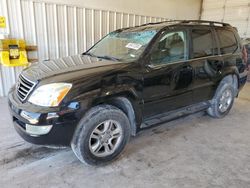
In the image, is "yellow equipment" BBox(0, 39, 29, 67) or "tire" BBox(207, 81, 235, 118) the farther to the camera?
"yellow equipment" BBox(0, 39, 29, 67)

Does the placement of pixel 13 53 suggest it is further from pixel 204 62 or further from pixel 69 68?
pixel 204 62

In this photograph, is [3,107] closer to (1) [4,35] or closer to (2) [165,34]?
(1) [4,35]

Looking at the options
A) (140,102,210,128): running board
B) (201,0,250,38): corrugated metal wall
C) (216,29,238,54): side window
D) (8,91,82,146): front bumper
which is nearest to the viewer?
(8,91,82,146): front bumper

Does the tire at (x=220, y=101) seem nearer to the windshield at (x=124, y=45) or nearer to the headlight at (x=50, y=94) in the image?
the windshield at (x=124, y=45)

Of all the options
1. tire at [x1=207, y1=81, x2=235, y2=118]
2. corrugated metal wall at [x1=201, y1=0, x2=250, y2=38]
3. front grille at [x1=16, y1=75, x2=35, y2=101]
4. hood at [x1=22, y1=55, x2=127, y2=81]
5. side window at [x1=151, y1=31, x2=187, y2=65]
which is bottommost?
tire at [x1=207, y1=81, x2=235, y2=118]

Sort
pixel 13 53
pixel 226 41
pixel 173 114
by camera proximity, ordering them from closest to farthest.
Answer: pixel 173 114, pixel 226 41, pixel 13 53

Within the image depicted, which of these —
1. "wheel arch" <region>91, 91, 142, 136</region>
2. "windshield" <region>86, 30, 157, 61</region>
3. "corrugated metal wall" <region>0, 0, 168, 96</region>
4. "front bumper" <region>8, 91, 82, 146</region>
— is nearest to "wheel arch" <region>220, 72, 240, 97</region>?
A: "windshield" <region>86, 30, 157, 61</region>

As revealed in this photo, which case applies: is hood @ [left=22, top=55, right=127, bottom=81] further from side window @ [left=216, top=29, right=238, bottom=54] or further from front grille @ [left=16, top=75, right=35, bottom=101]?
side window @ [left=216, top=29, right=238, bottom=54]

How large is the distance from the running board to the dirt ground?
29cm

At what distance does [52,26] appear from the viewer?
4.76 m

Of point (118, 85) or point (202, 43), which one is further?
point (202, 43)

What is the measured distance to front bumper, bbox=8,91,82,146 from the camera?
6.50ft

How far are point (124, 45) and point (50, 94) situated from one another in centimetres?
127

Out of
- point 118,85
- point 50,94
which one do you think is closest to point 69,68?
point 50,94
